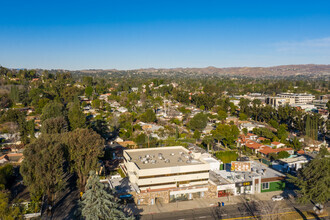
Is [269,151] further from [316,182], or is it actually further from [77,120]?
[77,120]

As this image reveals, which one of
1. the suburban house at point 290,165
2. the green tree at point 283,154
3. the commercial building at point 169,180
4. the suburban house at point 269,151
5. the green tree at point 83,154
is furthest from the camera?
the suburban house at point 269,151

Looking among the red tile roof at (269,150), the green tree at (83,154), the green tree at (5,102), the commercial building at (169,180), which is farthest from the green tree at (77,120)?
the green tree at (5,102)

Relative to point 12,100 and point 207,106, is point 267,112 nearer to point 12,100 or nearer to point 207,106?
point 207,106

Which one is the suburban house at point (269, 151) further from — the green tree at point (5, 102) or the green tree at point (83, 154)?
the green tree at point (5, 102)

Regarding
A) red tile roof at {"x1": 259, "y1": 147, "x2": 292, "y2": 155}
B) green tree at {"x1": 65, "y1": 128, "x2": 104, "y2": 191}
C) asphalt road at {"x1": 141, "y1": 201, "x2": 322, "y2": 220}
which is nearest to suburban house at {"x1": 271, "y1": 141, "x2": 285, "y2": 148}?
red tile roof at {"x1": 259, "y1": 147, "x2": 292, "y2": 155}

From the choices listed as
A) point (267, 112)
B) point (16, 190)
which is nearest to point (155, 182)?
point (16, 190)

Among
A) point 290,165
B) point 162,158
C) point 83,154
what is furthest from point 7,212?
point 290,165
